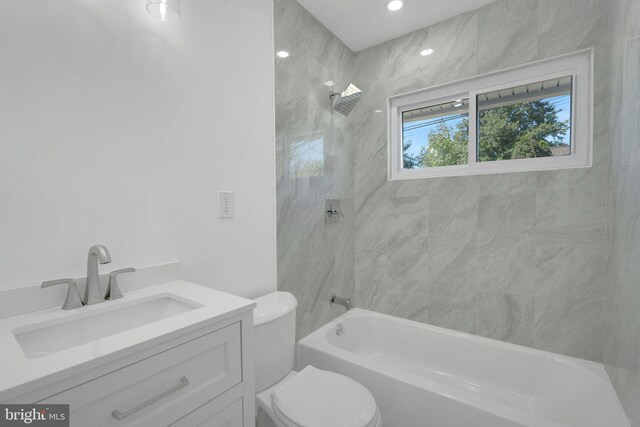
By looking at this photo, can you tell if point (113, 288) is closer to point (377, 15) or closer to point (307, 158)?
point (307, 158)

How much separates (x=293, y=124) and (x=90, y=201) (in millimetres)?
1168

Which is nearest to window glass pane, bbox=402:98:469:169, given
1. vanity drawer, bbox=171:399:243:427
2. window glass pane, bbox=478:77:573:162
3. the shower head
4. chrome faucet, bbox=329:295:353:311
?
window glass pane, bbox=478:77:573:162

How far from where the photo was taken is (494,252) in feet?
6.14

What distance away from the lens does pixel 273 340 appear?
129 centimetres

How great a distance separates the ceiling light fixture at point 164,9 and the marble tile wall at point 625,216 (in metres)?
1.78

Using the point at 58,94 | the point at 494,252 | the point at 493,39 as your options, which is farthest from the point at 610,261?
the point at 58,94

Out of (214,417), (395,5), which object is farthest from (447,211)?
(214,417)

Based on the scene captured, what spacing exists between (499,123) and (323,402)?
2053mm

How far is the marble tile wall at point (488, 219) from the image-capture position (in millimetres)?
1608

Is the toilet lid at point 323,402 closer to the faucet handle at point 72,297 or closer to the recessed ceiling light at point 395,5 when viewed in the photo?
the faucet handle at point 72,297

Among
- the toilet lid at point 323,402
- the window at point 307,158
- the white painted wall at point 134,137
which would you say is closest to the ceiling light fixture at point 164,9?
the white painted wall at point 134,137

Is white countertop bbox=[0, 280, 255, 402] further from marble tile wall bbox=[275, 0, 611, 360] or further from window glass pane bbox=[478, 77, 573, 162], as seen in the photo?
window glass pane bbox=[478, 77, 573, 162]

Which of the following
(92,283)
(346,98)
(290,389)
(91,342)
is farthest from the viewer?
(346,98)

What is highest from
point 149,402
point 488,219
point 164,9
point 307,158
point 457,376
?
point 164,9
